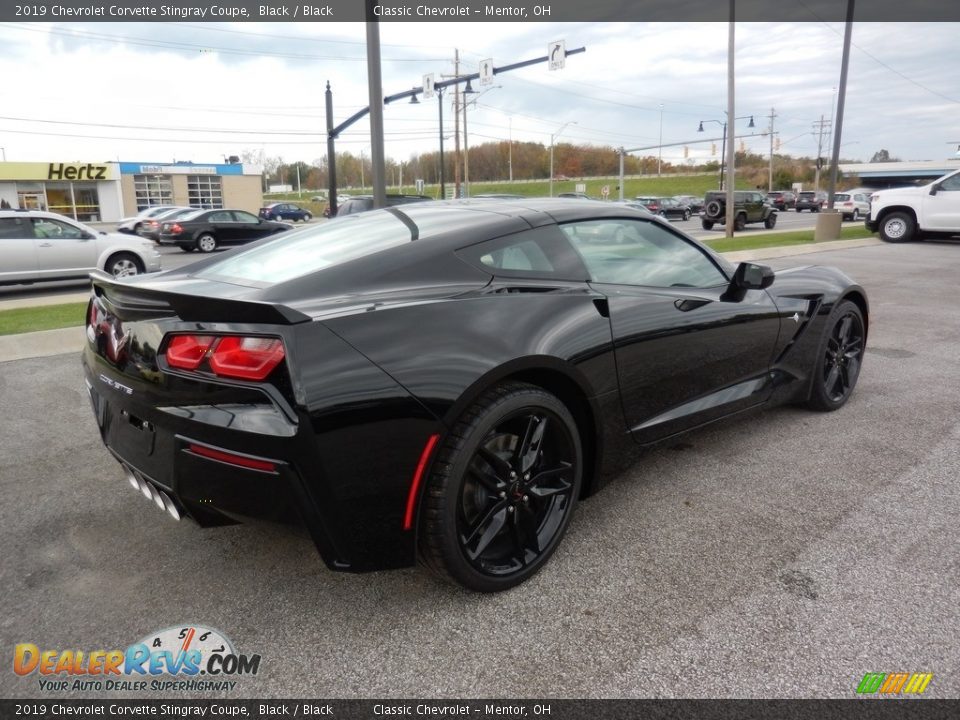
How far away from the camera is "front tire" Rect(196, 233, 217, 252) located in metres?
22.6

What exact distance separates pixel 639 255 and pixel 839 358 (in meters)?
2.03

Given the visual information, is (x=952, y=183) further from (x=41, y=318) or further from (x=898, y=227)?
(x=41, y=318)

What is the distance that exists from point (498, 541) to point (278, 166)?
140m

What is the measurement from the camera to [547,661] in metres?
2.19

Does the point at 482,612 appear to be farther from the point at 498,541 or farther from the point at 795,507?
the point at 795,507

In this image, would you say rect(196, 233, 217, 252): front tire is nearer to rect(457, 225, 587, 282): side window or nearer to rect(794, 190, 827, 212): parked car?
rect(457, 225, 587, 282): side window

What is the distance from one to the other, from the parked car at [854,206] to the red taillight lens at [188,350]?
4206cm

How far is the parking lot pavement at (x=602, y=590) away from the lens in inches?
84.3

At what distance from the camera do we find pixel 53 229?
12.8 meters

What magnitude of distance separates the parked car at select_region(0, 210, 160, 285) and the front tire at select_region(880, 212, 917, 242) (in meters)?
17.7

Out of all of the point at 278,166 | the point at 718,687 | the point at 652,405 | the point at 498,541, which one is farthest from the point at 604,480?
the point at 278,166

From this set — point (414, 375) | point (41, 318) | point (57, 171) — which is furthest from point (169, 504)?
point (57, 171)

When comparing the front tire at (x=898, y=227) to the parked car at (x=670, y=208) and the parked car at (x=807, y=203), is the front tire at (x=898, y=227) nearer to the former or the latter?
the parked car at (x=670, y=208)

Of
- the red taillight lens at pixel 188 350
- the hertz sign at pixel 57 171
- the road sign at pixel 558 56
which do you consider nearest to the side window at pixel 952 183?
the road sign at pixel 558 56
